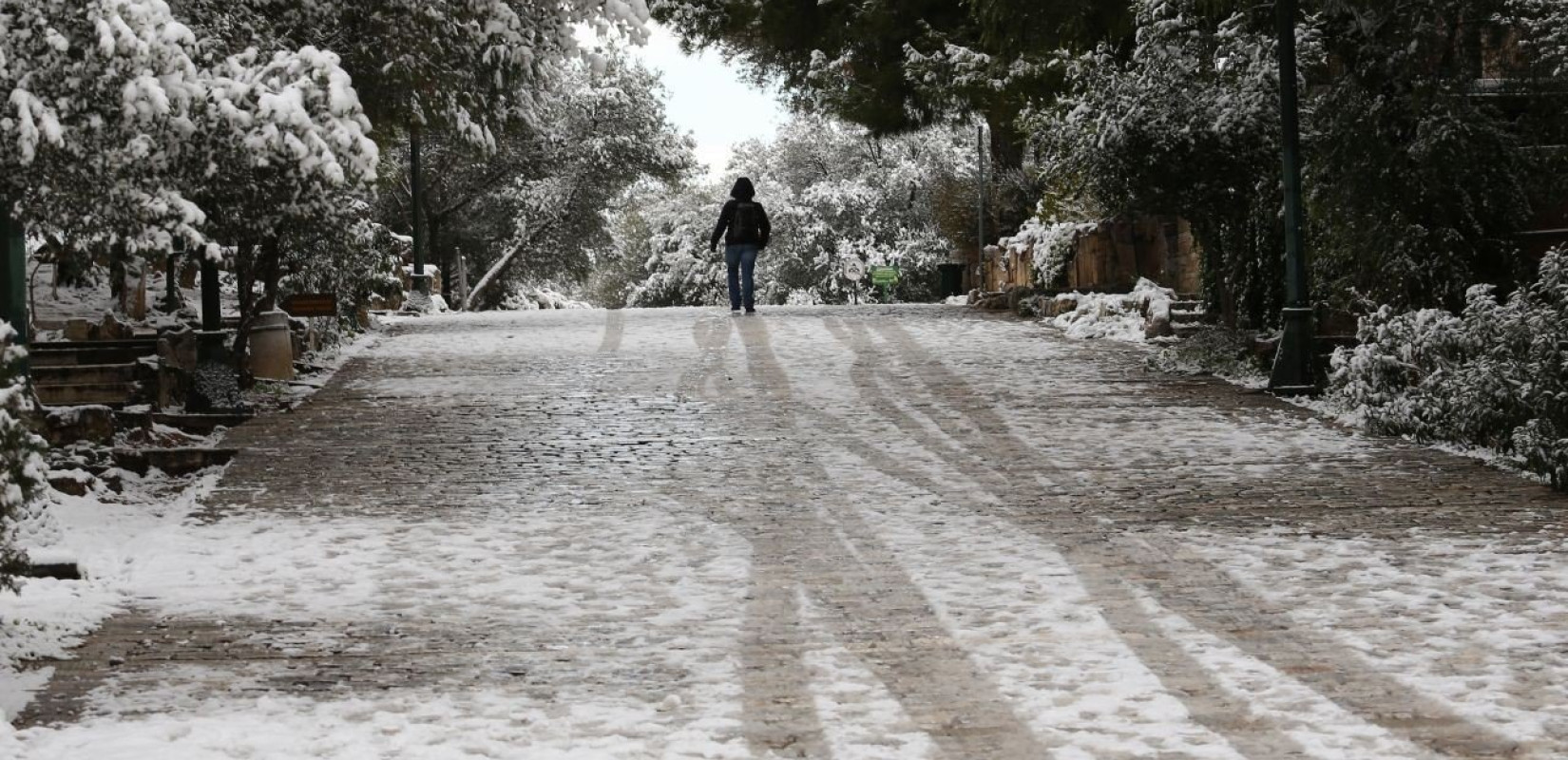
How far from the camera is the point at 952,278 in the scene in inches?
1242

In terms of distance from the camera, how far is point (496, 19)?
1288 centimetres

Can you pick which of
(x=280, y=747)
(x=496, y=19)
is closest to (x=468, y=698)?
(x=280, y=747)

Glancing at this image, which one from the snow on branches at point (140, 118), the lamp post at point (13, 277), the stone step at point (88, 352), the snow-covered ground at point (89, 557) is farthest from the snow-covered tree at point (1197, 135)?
the lamp post at point (13, 277)

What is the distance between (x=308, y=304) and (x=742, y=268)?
6.86 m

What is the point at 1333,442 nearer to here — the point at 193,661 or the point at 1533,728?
the point at 1533,728

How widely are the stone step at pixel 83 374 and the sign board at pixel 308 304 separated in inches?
118

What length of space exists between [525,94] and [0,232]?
678cm

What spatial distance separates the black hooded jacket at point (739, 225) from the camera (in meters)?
21.8

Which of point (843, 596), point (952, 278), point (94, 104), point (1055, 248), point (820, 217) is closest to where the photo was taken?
point (843, 596)

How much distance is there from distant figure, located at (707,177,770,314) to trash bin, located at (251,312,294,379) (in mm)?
7302

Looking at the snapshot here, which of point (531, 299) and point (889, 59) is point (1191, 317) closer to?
point (889, 59)

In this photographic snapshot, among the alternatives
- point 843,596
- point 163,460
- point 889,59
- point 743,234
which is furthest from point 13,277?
point 889,59

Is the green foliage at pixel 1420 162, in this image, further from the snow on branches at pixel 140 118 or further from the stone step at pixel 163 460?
the stone step at pixel 163 460

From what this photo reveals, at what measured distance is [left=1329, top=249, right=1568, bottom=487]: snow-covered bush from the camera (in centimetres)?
933
